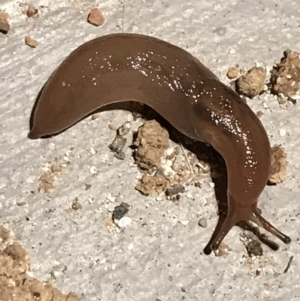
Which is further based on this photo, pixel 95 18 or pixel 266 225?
pixel 95 18

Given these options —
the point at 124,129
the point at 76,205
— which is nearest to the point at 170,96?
the point at 124,129

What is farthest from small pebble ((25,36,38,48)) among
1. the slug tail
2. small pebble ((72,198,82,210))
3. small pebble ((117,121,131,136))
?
the slug tail

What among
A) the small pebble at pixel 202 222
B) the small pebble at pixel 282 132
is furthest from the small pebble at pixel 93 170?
the small pebble at pixel 282 132

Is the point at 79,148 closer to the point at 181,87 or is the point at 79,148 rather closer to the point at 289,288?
the point at 181,87

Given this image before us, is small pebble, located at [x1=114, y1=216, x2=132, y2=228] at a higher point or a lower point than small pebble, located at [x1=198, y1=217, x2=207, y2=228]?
lower

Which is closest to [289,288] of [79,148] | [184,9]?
[79,148]

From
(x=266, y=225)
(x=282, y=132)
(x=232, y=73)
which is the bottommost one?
(x=266, y=225)

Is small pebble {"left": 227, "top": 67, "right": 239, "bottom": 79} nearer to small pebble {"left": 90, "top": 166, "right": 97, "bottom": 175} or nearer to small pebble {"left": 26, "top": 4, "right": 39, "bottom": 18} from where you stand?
small pebble {"left": 90, "top": 166, "right": 97, "bottom": 175}

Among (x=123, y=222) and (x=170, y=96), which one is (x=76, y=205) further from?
(x=170, y=96)
